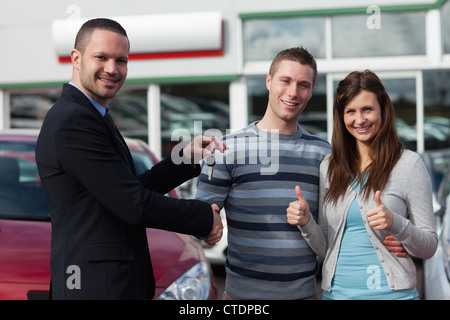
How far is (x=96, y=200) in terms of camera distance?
80.7 inches

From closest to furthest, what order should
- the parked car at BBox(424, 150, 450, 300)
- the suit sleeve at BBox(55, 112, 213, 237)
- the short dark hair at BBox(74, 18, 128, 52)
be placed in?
the suit sleeve at BBox(55, 112, 213, 237) < the short dark hair at BBox(74, 18, 128, 52) < the parked car at BBox(424, 150, 450, 300)

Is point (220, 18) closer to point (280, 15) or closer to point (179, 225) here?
point (280, 15)

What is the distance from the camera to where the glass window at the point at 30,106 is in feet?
37.2

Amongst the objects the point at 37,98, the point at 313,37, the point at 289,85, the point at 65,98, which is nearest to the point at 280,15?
the point at 313,37

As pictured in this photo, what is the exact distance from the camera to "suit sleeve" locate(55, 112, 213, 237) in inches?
78.5

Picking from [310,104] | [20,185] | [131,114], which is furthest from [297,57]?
[131,114]

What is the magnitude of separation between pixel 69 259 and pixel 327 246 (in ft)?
3.90

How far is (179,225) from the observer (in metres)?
2.12

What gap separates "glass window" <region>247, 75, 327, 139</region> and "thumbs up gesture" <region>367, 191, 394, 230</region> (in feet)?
26.8

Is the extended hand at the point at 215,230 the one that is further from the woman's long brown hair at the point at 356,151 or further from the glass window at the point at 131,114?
the glass window at the point at 131,114

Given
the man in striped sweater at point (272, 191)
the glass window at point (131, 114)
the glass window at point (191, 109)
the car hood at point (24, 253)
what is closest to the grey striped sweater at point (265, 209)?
the man in striped sweater at point (272, 191)

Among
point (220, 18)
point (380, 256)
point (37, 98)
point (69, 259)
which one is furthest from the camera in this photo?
point (37, 98)

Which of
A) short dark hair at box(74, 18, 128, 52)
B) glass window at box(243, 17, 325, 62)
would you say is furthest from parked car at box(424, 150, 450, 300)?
glass window at box(243, 17, 325, 62)

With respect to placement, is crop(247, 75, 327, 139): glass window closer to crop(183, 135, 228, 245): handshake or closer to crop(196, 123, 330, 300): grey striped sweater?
crop(196, 123, 330, 300): grey striped sweater
